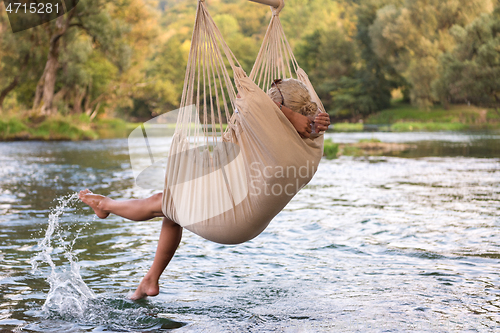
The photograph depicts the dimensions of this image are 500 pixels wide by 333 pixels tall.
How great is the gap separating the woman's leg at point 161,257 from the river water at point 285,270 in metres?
0.07

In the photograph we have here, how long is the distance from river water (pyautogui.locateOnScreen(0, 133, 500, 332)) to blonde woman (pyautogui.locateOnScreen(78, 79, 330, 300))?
18cm

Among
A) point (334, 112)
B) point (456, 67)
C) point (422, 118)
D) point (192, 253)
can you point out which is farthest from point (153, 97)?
point (192, 253)

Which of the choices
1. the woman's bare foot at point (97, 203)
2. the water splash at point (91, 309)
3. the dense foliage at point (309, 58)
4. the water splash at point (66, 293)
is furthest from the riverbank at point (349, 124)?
the woman's bare foot at point (97, 203)

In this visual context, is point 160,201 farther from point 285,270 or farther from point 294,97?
point 285,270

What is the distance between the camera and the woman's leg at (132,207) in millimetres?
3043

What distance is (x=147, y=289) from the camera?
322 centimetres

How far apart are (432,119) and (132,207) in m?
38.2

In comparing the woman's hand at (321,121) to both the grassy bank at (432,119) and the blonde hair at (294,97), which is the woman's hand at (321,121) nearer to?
the blonde hair at (294,97)

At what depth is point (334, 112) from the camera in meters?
51.2

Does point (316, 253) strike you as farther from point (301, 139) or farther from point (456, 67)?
point (456, 67)

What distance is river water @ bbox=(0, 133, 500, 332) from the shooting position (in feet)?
9.37

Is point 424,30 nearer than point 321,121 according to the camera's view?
No

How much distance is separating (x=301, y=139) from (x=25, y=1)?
23.3 metres

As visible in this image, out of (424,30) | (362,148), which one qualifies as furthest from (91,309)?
(424,30)
